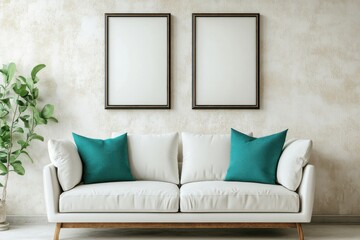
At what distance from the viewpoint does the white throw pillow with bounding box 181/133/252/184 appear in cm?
443

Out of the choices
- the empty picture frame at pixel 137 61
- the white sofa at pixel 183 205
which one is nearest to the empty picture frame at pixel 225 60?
the empty picture frame at pixel 137 61

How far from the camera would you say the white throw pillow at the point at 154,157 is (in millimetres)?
4453

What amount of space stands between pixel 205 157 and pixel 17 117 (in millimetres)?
1822

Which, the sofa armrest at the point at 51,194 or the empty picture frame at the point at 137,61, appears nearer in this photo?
the sofa armrest at the point at 51,194

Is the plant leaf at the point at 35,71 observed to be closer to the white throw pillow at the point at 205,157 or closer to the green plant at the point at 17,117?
the green plant at the point at 17,117

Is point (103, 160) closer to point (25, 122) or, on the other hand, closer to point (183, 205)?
point (183, 205)

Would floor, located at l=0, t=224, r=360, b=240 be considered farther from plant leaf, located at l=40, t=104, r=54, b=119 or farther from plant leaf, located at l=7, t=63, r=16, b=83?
plant leaf, located at l=7, t=63, r=16, b=83

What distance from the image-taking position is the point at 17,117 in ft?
15.8

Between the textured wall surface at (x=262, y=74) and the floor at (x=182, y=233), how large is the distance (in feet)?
1.13

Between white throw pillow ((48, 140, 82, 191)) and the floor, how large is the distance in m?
0.51

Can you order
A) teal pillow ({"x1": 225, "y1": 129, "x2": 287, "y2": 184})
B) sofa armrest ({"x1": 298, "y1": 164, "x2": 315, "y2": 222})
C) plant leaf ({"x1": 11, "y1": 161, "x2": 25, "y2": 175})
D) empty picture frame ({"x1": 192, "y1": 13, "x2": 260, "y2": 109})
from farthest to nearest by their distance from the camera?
empty picture frame ({"x1": 192, "y1": 13, "x2": 260, "y2": 109}) < plant leaf ({"x1": 11, "y1": 161, "x2": 25, "y2": 175}) < teal pillow ({"x1": 225, "y1": 129, "x2": 287, "y2": 184}) < sofa armrest ({"x1": 298, "y1": 164, "x2": 315, "y2": 222})

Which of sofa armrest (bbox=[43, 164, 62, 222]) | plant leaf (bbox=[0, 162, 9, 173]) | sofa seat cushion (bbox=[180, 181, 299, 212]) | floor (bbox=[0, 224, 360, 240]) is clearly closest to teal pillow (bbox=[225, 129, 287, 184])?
sofa seat cushion (bbox=[180, 181, 299, 212])

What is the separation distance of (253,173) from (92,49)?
1.92 m

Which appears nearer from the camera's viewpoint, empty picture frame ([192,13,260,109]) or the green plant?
the green plant
